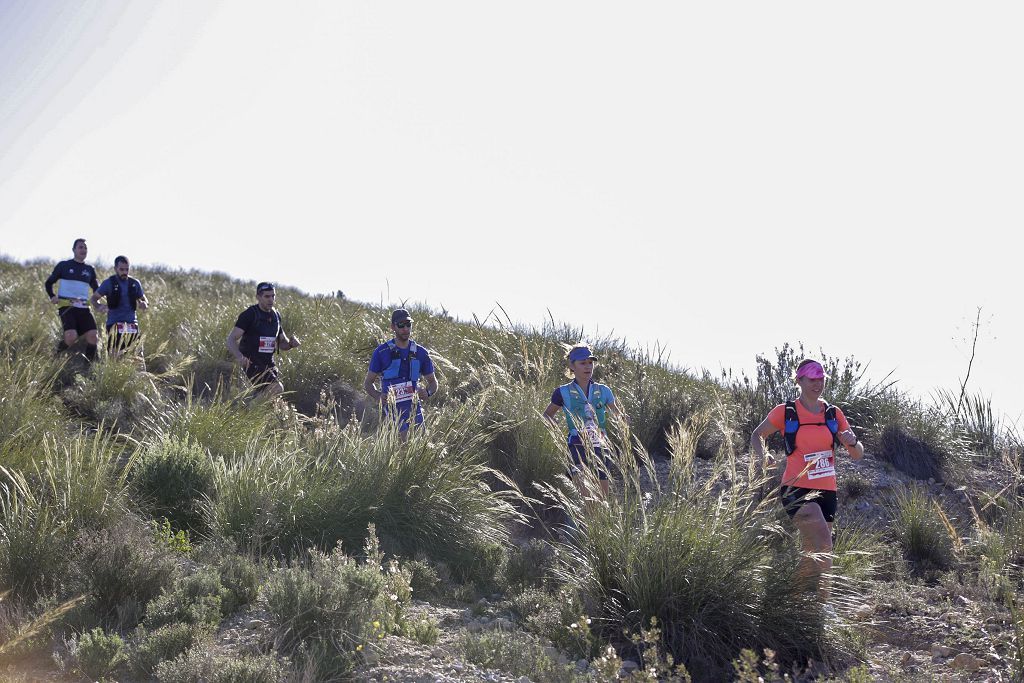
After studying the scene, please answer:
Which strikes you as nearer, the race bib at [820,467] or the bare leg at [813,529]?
the bare leg at [813,529]

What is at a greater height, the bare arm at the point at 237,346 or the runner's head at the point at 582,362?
the runner's head at the point at 582,362

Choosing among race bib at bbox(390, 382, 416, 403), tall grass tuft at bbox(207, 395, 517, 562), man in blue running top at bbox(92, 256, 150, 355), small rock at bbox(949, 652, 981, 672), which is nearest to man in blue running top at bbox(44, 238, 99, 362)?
man in blue running top at bbox(92, 256, 150, 355)

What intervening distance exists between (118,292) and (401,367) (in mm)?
4573

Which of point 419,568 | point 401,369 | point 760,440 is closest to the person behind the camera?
point 419,568

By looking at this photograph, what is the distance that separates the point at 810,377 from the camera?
22.6 ft

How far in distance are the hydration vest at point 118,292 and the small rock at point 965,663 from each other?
10034mm

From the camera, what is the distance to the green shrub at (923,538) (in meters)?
8.55

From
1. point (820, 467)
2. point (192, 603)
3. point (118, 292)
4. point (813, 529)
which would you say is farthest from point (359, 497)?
point (118, 292)

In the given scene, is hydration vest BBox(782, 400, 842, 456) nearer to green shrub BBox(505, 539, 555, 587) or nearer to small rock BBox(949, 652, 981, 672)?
small rock BBox(949, 652, 981, 672)

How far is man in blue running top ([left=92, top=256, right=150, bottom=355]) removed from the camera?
11523 mm

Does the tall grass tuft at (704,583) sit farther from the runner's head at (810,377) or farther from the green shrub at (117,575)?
the green shrub at (117,575)

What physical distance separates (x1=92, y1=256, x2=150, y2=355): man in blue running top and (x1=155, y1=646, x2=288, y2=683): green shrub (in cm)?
780

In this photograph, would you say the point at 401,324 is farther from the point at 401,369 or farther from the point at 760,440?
the point at 760,440

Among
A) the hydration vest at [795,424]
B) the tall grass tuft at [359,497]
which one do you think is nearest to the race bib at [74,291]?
the tall grass tuft at [359,497]
